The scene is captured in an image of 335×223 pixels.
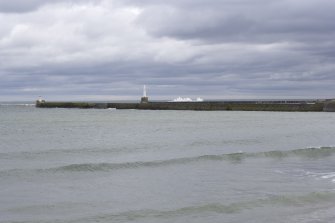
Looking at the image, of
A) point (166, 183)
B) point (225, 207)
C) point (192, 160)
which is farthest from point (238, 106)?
point (225, 207)

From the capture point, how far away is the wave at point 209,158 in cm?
2156

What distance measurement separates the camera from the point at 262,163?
2373 centimetres

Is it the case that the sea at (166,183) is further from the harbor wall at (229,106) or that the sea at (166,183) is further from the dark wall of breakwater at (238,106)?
the harbor wall at (229,106)

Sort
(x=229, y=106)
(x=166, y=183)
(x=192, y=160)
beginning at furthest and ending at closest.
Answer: (x=229, y=106), (x=192, y=160), (x=166, y=183)

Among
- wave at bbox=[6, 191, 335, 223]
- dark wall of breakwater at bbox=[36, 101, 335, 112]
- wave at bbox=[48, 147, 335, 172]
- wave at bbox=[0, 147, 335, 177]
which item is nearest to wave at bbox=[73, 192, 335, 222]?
wave at bbox=[6, 191, 335, 223]

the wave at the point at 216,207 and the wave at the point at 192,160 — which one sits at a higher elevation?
the wave at the point at 192,160

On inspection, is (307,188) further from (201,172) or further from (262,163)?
(262,163)

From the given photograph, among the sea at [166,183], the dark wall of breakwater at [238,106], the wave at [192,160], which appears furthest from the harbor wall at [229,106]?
the wave at [192,160]

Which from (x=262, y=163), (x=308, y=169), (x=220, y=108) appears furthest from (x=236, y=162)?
(x=220, y=108)

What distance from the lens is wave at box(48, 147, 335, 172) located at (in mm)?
21562

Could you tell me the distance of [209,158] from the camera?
82.8 ft

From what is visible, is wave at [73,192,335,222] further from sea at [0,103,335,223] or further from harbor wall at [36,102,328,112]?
harbor wall at [36,102,328,112]

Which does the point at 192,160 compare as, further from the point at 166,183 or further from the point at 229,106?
the point at 229,106

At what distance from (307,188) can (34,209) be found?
26.8ft
